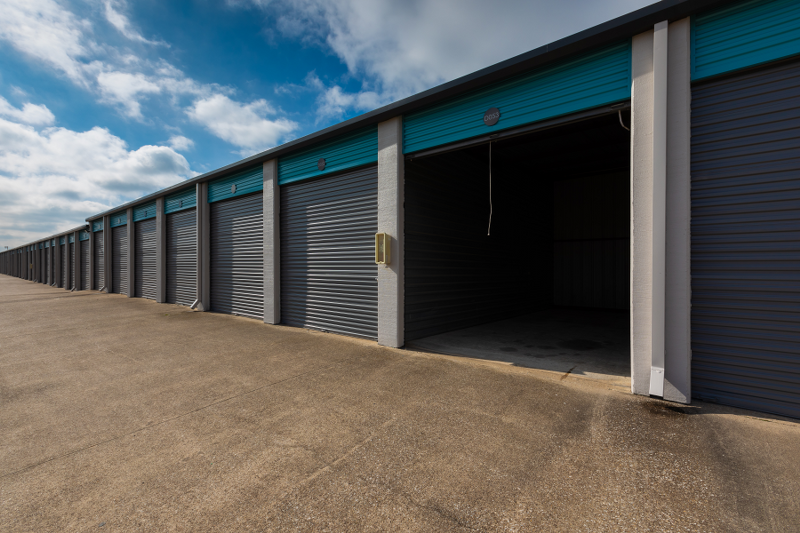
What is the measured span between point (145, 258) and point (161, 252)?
120 inches

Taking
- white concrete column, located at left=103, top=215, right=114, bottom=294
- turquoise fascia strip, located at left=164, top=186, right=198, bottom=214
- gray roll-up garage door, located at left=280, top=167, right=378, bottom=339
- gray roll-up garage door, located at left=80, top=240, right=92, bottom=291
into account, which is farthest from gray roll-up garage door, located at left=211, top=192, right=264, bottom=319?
gray roll-up garage door, located at left=80, top=240, right=92, bottom=291

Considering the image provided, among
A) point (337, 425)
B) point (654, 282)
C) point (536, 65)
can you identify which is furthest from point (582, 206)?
point (337, 425)

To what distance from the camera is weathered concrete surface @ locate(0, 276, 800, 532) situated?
2.46 metres

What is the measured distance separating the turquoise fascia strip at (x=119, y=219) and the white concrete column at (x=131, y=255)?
33.8 inches

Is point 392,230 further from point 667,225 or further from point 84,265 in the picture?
point 84,265

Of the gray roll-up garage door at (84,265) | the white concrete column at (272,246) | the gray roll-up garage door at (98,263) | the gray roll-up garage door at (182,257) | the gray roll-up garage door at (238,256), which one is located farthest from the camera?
the gray roll-up garage door at (84,265)

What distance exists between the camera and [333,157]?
336 inches

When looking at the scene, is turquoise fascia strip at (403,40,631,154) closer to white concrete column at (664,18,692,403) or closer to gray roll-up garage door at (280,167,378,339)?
white concrete column at (664,18,692,403)

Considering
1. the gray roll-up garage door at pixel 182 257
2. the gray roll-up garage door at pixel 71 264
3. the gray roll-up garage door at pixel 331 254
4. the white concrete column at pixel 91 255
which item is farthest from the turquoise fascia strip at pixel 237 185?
the gray roll-up garage door at pixel 71 264

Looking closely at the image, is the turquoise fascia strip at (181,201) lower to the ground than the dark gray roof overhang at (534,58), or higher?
lower

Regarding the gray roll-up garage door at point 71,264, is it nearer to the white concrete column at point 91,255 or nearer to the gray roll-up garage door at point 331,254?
the white concrete column at point 91,255

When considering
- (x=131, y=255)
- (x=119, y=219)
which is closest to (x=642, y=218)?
(x=131, y=255)

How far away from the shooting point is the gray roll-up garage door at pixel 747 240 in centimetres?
387

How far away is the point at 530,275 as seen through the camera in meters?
13.0
